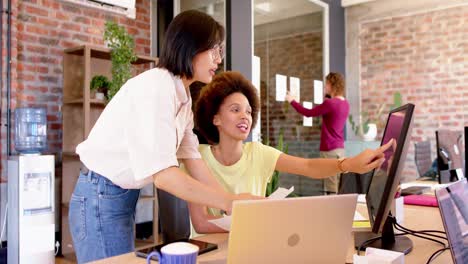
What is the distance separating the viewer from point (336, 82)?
4.79 metres

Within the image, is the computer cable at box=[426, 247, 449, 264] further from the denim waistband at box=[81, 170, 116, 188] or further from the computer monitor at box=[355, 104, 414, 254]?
the denim waistband at box=[81, 170, 116, 188]

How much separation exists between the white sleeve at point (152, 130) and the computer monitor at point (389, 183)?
1.82 feet

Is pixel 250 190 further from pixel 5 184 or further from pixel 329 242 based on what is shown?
pixel 5 184

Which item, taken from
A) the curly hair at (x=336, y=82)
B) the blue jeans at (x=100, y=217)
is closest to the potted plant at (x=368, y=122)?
the curly hair at (x=336, y=82)

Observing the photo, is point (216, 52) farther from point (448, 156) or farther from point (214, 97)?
point (448, 156)

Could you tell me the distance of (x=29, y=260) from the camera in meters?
3.15

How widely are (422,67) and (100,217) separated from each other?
4946 mm

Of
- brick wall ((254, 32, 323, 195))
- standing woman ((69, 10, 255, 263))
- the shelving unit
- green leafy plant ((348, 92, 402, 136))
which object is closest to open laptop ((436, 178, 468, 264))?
standing woman ((69, 10, 255, 263))

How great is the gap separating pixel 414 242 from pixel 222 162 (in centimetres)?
86

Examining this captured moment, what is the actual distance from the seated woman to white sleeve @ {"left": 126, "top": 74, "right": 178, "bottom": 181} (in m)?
0.71

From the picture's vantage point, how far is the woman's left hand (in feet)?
4.28

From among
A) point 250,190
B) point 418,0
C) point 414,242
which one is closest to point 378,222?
point 414,242

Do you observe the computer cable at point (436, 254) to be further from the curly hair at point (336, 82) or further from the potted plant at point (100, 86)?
the curly hair at point (336, 82)

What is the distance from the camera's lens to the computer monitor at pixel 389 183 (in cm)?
101
